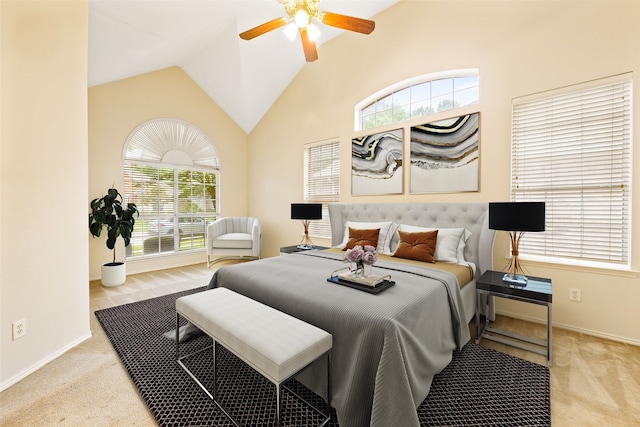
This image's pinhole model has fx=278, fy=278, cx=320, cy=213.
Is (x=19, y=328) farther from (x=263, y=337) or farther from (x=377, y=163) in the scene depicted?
(x=377, y=163)

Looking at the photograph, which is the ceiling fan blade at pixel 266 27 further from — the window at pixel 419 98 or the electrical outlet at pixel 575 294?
the electrical outlet at pixel 575 294

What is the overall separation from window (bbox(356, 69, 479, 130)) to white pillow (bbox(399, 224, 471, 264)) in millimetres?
1549

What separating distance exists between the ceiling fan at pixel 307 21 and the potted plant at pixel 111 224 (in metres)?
3.11

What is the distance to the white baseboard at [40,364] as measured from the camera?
5.97 feet

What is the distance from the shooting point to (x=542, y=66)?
2764 millimetres

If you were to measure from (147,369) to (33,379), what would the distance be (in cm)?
73

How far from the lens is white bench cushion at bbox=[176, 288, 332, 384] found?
1.31m

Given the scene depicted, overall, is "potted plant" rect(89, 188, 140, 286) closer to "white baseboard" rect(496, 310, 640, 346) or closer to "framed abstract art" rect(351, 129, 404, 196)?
"framed abstract art" rect(351, 129, 404, 196)

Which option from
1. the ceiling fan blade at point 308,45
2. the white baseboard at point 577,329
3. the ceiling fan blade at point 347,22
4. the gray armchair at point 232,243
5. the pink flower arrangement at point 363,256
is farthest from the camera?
the gray armchair at point 232,243

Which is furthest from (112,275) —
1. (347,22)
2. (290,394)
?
(347,22)

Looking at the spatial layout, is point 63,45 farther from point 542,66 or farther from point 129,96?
point 542,66

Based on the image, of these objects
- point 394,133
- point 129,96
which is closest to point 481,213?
point 394,133

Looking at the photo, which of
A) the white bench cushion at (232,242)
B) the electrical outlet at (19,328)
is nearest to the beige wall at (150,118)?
the white bench cushion at (232,242)

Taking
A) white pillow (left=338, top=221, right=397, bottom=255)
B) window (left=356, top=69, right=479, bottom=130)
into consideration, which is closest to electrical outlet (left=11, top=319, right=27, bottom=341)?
white pillow (left=338, top=221, right=397, bottom=255)
